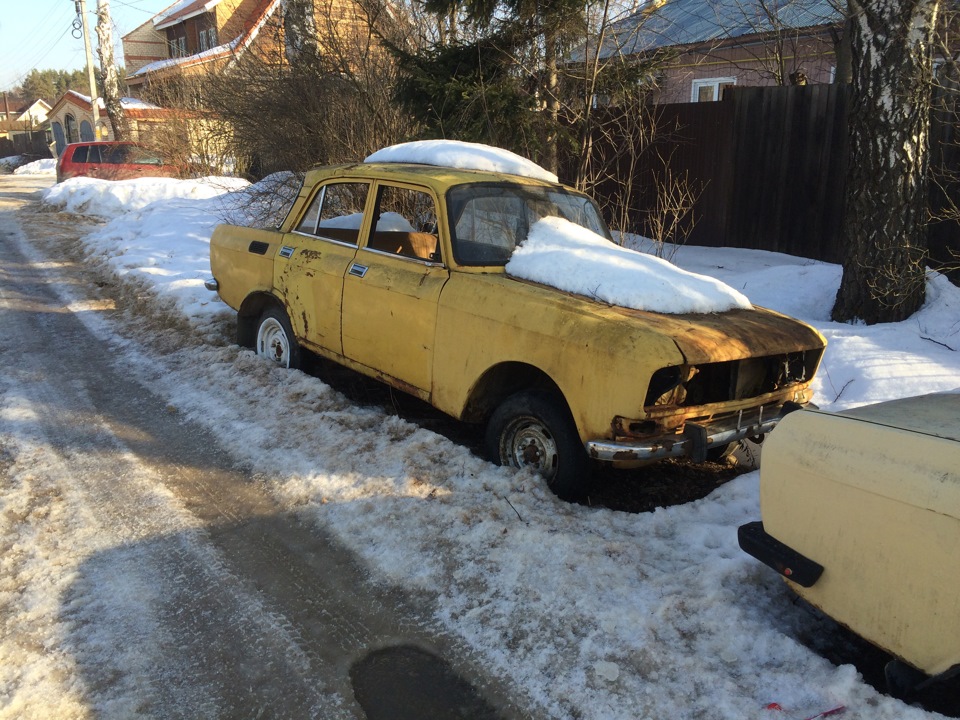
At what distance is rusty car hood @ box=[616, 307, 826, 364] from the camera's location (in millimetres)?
3693

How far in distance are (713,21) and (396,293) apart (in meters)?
14.5

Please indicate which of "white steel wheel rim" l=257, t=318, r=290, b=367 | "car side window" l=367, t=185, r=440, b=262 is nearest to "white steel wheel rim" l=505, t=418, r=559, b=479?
"car side window" l=367, t=185, r=440, b=262

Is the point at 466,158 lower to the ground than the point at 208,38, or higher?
lower

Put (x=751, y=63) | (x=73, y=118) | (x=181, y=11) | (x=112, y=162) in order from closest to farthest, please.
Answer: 1. (x=751, y=63)
2. (x=112, y=162)
3. (x=181, y=11)
4. (x=73, y=118)

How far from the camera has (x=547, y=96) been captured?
31.4 ft

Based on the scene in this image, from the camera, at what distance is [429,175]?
505 cm

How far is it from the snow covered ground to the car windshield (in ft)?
4.10

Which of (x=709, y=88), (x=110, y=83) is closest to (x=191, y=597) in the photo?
(x=709, y=88)

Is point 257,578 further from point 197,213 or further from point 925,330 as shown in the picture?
point 197,213

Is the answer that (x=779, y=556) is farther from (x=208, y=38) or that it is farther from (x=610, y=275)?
(x=208, y=38)

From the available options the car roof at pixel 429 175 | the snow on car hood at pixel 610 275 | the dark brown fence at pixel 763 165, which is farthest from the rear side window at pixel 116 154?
the snow on car hood at pixel 610 275

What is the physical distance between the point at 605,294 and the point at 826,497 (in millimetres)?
1881

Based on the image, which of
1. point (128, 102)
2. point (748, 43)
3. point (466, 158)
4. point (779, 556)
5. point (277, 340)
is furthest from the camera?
point (128, 102)

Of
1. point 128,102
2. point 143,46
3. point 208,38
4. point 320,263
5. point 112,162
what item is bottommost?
point 320,263
